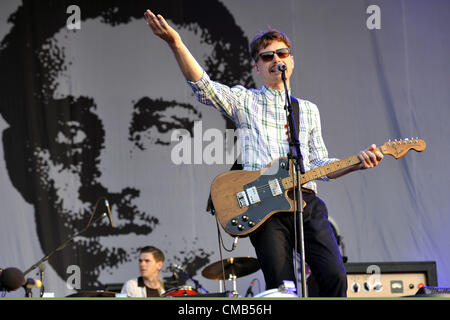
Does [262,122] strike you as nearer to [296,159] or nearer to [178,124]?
[296,159]

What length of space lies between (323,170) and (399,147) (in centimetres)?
62

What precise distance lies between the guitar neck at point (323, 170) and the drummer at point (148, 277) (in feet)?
11.3

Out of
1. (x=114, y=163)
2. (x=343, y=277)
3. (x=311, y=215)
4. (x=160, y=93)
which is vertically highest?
(x=160, y=93)

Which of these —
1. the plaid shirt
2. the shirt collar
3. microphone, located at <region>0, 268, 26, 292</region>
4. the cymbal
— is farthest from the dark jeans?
the cymbal

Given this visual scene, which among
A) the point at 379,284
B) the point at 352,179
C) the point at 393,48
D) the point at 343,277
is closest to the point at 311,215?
the point at 343,277

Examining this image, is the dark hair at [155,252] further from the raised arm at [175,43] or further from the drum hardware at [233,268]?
the raised arm at [175,43]

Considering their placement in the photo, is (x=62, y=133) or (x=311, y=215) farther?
(x=62, y=133)

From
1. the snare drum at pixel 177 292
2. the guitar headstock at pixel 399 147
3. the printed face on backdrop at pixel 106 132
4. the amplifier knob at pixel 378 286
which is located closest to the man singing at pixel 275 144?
the guitar headstock at pixel 399 147

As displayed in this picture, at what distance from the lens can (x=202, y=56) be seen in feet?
23.2

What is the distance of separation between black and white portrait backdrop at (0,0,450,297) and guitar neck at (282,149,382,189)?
10.9 feet

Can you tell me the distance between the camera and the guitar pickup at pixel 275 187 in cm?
332
